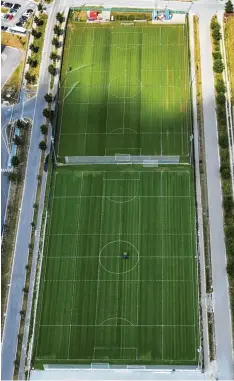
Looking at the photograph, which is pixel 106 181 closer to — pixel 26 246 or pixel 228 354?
pixel 26 246

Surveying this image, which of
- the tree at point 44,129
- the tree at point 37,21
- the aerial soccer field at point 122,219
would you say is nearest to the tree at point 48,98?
the aerial soccer field at point 122,219

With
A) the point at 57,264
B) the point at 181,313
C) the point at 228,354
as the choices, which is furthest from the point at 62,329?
the point at 228,354

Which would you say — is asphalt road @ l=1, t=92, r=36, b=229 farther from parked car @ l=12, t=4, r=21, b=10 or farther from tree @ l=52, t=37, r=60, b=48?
parked car @ l=12, t=4, r=21, b=10

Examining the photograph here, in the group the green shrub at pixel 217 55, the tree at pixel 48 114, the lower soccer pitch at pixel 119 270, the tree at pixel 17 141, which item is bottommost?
the lower soccer pitch at pixel 119 270

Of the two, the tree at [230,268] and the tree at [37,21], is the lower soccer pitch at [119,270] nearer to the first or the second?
the tree at [230,268]

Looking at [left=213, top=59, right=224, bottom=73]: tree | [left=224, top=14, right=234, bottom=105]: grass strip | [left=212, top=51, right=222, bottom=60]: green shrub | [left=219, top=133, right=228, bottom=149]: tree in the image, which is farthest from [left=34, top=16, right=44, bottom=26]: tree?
[left=219, top=133, right=228, bottom=149]: tree

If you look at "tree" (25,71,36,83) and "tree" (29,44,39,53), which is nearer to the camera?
"tree" (25,71,36,83)
